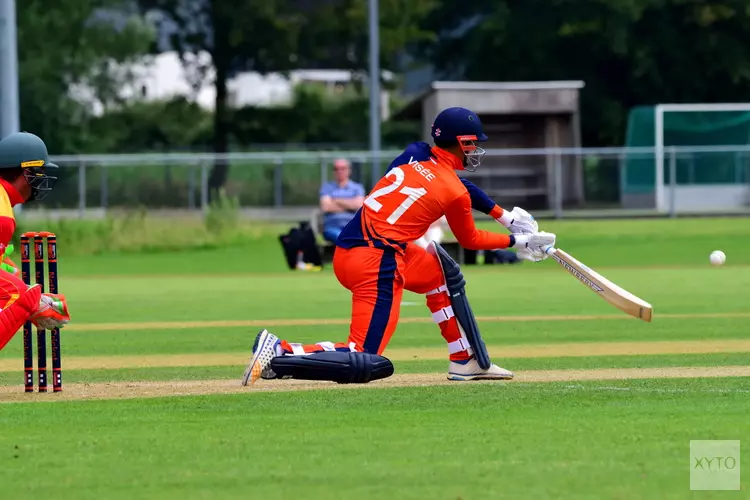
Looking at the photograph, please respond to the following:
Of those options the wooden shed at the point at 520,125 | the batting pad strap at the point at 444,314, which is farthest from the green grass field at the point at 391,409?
the wooden shed at the point at 520,125

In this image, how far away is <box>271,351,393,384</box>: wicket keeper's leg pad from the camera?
9.48 meters

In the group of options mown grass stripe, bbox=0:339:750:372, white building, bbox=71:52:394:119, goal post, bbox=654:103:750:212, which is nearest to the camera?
mown grass stripe, bbox=0:339:750:372

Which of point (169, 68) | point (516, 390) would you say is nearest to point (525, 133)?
point (516, 390)

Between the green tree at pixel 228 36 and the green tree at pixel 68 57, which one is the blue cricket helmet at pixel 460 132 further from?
the green tree at pixel 68 57

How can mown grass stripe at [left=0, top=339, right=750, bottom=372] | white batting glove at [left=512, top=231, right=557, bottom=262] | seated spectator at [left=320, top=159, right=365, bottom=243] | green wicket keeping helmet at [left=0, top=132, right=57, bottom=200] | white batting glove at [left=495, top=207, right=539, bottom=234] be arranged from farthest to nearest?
seated spectator at [left=320, top=159, right=365, bottom=243], mown grass stripe at [left=0, top=339, right=750, bottom=372], white batting glove at [left=495, top=207, right=539, bottom=234], white batting glove at [left=512, top=231, right=557, bottom=262], green wicket keeping helmet at [left=0, top=132, right=57, bottom=200]

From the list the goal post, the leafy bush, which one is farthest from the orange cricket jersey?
the goal post

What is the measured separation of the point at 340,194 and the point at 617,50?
2558 centimetres

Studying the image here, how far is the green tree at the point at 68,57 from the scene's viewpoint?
48.0 meters

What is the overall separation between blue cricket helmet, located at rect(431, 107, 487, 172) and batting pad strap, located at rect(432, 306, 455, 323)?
95cm

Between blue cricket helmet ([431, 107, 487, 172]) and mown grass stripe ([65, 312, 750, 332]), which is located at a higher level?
blue cricket helmet ([431, 107, 487, 172])

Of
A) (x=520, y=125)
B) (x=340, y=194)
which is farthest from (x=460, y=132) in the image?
(x=520, y=125)

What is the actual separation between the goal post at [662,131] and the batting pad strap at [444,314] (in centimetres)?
2767

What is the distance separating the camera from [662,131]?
40.9 m

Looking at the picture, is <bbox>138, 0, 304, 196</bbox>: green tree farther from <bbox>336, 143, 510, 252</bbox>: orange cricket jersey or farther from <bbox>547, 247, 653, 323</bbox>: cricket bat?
<bbox>336, 143, 510, 252</bbox>: orange cricket jersey
